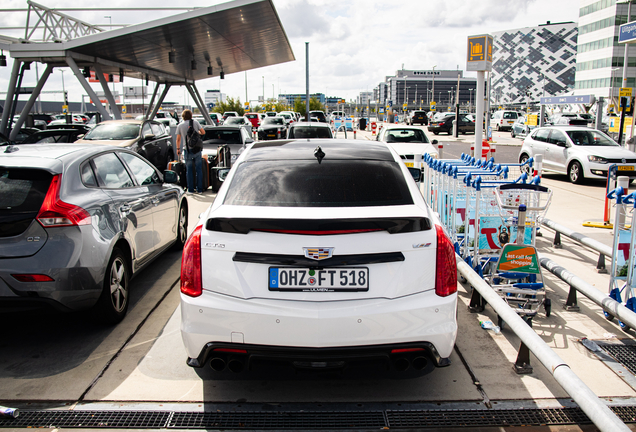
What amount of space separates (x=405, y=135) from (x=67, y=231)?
12366mm

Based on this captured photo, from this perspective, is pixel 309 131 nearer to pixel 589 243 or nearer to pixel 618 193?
pixel 589 243

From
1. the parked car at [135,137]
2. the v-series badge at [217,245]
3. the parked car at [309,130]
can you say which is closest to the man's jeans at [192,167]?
the parked car at [135,137]

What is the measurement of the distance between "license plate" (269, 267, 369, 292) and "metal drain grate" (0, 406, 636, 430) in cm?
87

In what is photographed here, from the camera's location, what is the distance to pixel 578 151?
1502 cm

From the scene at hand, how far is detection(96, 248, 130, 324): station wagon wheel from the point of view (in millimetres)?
4469

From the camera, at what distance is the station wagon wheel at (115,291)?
176 inches

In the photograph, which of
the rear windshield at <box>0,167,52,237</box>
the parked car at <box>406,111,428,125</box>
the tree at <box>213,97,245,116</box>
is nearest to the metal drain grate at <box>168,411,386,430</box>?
the rear windshield at <box>0,167,52,237</box>

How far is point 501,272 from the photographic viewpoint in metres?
4.76

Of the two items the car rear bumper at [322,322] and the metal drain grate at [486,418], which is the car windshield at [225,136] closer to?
the car rear bumper at [322,322]

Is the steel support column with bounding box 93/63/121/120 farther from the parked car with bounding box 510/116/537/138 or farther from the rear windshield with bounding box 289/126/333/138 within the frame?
the parked car with bounding box 510/116/537/138

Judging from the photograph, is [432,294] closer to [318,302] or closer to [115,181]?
[318,302]

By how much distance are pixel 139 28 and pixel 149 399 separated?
15913 millimetres

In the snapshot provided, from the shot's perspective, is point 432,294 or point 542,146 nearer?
point 432,294

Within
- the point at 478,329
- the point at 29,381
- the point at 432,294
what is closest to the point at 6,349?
the point at 29,381
